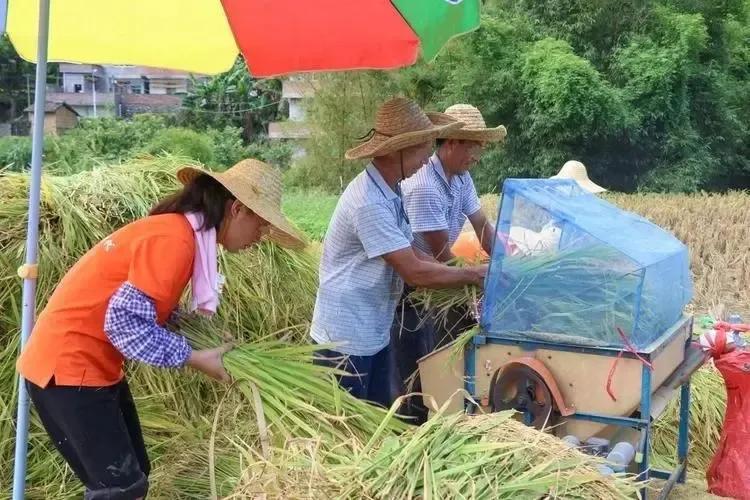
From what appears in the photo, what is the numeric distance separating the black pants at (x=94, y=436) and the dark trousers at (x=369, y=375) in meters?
0.77

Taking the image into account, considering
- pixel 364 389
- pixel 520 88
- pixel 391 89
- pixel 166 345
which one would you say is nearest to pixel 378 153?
pixel 364 389

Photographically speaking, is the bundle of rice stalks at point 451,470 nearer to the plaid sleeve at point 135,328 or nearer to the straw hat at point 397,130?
the plaid sleeve at point 135,328

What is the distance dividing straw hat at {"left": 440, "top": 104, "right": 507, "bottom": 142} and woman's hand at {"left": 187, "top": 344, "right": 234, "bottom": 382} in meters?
1.53

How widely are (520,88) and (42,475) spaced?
14660 mm

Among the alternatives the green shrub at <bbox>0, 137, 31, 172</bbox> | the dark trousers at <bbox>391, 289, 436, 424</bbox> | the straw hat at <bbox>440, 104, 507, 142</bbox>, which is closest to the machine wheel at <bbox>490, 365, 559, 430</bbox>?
the dark trousers at <bbox>391, 289, 436, 424</bbox>

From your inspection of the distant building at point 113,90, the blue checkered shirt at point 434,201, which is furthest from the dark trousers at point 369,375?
the distant building at point 113,90

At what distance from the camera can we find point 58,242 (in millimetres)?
3404

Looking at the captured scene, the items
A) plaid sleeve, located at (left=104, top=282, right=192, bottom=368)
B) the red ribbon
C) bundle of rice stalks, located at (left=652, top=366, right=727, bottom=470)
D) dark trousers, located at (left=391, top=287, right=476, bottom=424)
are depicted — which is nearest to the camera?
plaid sleeve, located at (left=104, top=282, right=192, bottom=368)

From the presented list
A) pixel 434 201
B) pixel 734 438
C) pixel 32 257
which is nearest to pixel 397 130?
pixel 434 201

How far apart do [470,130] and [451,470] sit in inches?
80.3

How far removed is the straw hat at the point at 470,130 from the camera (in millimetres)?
3502

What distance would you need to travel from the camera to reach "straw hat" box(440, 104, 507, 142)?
3.50m

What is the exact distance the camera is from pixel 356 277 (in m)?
2.90

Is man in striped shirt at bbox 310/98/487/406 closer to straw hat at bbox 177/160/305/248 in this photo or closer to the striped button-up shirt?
the striped button-up shirt
